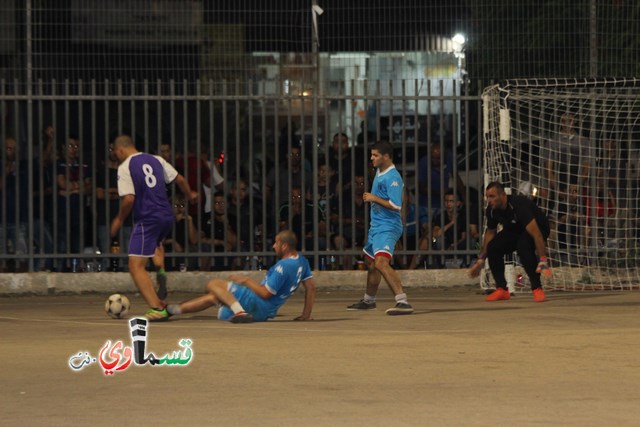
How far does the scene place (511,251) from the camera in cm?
1533

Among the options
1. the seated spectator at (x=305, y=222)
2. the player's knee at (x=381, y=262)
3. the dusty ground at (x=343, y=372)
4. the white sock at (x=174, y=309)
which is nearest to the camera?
the dusty ground at (x=343, y=372)

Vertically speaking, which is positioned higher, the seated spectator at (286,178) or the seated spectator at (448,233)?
the seated spectator at (286,178)

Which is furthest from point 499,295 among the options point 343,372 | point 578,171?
point 343,372

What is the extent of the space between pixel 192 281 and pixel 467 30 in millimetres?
5088

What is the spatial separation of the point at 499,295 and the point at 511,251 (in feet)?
1.71

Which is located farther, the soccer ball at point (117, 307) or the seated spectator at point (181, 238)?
the seated spectator at point (181, 238)

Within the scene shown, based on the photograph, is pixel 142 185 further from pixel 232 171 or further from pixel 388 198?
pixel 232 171

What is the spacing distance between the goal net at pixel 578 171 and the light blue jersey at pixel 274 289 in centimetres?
487

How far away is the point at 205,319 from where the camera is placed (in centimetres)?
1291

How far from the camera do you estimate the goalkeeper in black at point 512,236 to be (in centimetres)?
1501

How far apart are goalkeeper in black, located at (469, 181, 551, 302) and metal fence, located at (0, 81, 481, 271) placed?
1.54 meters

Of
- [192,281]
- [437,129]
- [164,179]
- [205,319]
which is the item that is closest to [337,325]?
[205,319]

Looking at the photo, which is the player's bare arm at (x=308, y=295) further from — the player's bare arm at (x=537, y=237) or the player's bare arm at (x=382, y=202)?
the player's bare arm at (x=537, y=237)

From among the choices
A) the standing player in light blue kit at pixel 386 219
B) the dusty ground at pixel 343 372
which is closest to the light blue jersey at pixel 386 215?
the standing player in light blue kit at pixel 386 219
